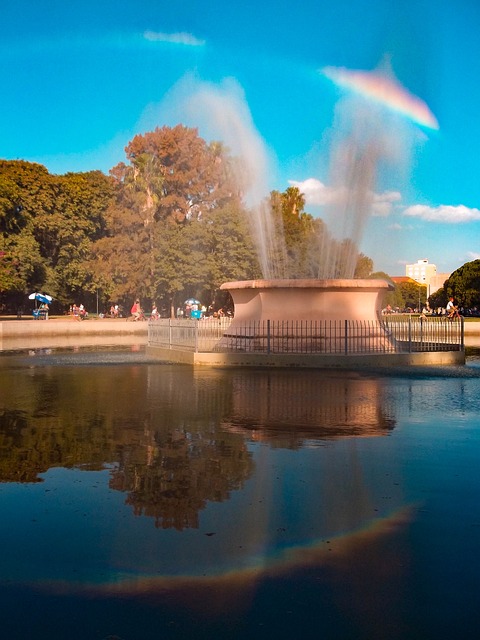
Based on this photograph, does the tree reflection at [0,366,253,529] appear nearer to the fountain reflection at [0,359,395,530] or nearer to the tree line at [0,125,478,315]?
the fountain reflection at [0,359,395,530]

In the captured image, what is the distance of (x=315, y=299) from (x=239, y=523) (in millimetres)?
14551

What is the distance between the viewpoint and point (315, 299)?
19250mm

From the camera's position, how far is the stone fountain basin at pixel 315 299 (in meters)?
19.2

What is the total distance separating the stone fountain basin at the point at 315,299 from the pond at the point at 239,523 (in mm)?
8838

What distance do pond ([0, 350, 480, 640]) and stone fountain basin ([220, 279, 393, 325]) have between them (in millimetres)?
8838

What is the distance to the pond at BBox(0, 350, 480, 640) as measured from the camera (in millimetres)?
3594

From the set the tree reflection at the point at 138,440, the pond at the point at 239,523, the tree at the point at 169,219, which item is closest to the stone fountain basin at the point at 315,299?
the tree reflection at the point at 138,440

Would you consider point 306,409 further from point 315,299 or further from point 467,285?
point 467,285

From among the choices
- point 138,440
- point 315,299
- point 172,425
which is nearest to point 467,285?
point 315,299

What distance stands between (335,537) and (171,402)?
677 centimetres

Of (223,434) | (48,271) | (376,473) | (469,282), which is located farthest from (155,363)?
(469,282)

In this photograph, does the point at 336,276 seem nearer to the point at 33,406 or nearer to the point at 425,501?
the point at 33,406

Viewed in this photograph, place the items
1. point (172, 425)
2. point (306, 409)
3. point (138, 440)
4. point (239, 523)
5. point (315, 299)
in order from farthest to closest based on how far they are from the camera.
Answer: point (315, 299), point (306, 409), point (172, 425), point (138, 440), point (239, 523)

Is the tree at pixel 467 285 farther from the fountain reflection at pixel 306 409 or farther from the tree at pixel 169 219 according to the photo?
the fountain reflection at pixel 306 409
